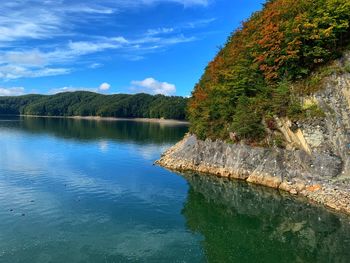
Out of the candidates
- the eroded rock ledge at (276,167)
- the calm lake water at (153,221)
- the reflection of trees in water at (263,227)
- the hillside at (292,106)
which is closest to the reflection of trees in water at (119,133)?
the eroded rock ledge at (276,167)

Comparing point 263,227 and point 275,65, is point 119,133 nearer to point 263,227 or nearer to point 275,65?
point 275,65

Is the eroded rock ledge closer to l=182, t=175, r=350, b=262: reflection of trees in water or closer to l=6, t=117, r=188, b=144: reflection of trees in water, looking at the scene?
l=182, t=175, r=350, b=262: reflection of trees in water

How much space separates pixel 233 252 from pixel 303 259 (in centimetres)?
508

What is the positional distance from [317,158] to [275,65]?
14358 millimetres

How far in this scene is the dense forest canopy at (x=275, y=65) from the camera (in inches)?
1613

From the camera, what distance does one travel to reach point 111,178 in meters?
48.4

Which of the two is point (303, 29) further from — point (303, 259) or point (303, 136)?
point (303, 259)

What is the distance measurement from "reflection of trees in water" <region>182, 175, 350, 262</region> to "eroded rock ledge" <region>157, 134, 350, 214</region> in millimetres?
2076

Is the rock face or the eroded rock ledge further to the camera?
the rock face

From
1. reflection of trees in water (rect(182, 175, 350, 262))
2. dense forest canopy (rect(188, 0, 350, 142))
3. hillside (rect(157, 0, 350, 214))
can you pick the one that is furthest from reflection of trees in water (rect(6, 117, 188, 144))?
reflection of trees in water (rect(182, 175, 350, 262))

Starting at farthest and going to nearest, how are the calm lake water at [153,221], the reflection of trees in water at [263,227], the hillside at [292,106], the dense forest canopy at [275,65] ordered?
the dense forest canopy at [275,65] < the hillside at [292,106] < the reflection of trees in water at [263,227] < the calm lake water at [153,221]

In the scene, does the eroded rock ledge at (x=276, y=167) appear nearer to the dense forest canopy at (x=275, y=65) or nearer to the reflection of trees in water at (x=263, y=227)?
the reflection of trees in water at (x=263, y=227)

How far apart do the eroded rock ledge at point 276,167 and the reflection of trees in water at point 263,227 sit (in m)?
2.08

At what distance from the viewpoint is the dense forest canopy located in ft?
134
